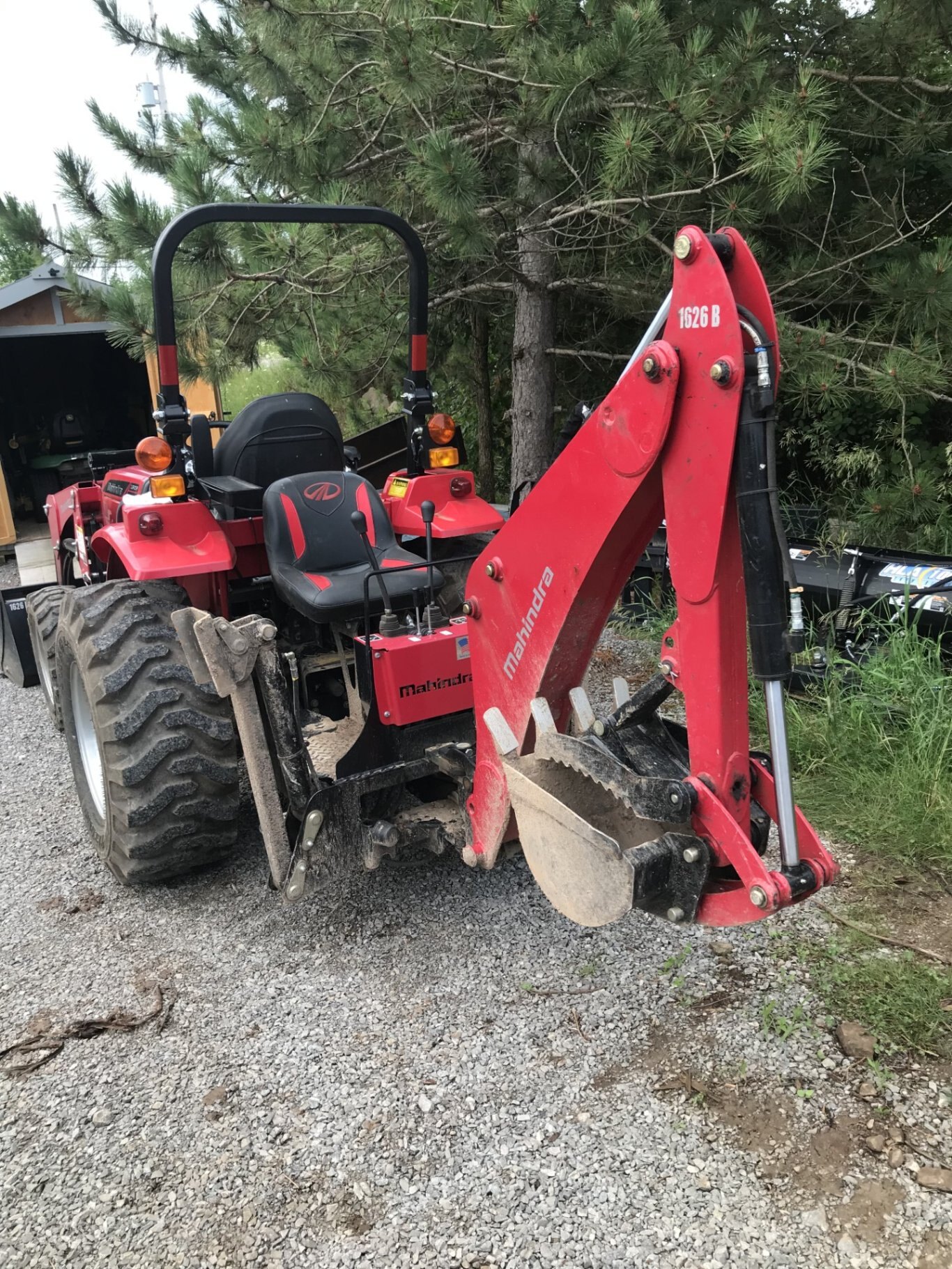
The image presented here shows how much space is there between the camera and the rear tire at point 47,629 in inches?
167

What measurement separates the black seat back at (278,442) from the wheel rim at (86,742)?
37.4 inches

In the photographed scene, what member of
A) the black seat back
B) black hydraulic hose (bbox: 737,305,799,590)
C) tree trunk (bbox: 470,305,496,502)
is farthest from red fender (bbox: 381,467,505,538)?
tree trunk (bbox: 470,305,496,502)

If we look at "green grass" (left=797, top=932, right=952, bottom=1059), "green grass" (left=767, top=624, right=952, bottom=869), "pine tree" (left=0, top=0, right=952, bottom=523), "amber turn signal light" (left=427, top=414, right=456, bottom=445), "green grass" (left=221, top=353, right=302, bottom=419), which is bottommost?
"green grass" (left=797, top=932, right=952, bottom=1059)

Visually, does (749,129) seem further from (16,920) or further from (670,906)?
(16,920)

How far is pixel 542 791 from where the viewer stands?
2.01m

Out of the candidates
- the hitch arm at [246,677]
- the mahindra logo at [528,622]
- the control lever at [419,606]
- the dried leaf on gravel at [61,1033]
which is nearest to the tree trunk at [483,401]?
the control lever at [419,606]

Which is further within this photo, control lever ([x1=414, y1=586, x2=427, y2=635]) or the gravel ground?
control lever ([x1=414, y1=586, x2=427, y2=635])

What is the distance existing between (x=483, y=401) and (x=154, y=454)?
478 centimetres

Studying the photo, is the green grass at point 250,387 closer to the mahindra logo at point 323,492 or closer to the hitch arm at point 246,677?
the mahindra logo at point 323,492

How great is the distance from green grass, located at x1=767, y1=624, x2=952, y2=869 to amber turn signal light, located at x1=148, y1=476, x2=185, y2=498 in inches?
95.2

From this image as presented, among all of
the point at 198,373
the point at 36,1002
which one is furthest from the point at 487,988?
the point at 198,373

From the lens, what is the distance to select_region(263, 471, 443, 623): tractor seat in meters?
2.88

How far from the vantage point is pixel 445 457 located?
147 inches

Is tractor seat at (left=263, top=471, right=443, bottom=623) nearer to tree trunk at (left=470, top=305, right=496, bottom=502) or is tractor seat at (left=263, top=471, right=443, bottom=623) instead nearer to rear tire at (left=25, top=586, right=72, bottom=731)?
rear tire at (left=25, top=586, right=72, bottom=731)
